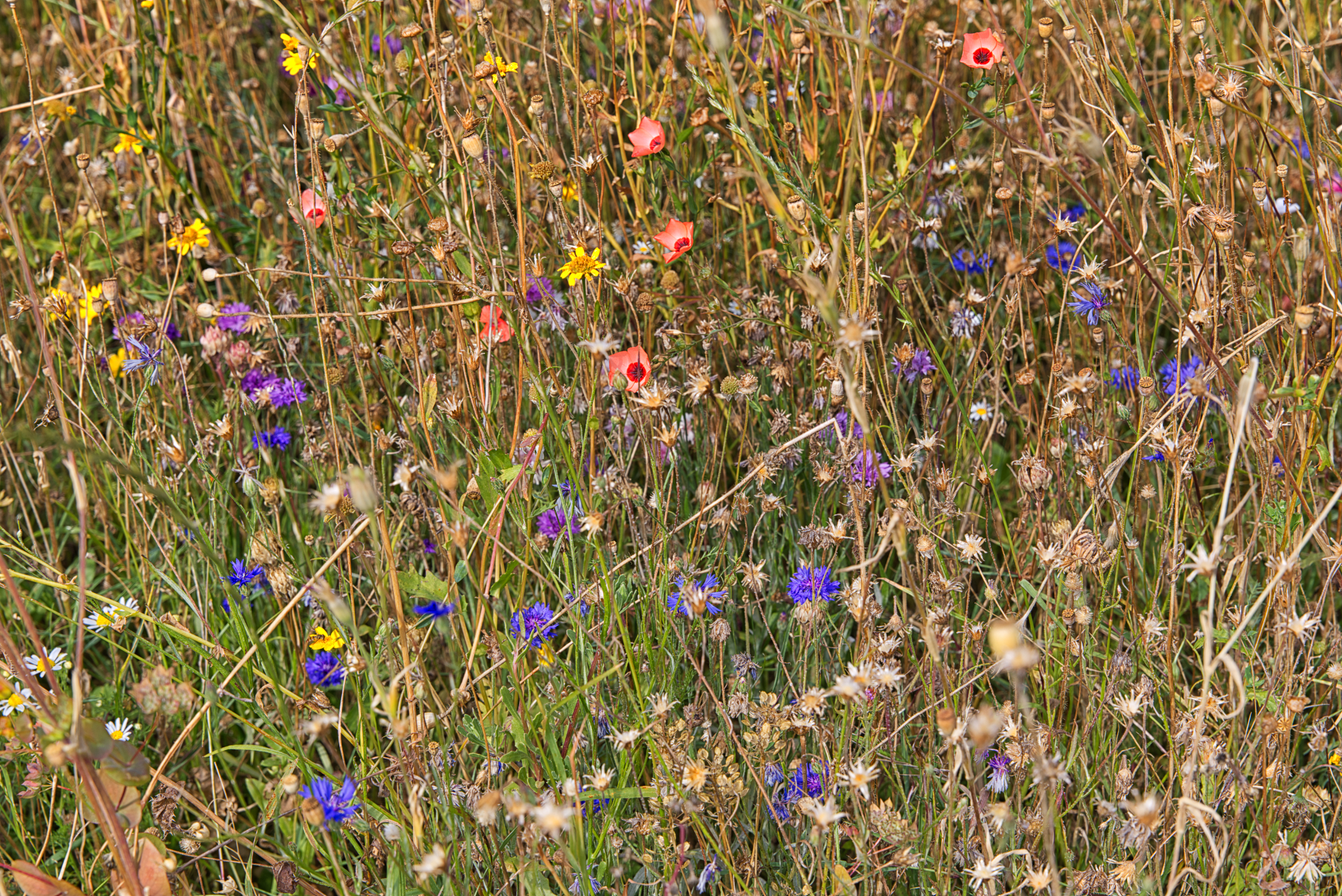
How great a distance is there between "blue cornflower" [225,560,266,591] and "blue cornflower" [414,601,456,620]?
0.82 feet

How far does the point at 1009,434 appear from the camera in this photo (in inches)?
78.5

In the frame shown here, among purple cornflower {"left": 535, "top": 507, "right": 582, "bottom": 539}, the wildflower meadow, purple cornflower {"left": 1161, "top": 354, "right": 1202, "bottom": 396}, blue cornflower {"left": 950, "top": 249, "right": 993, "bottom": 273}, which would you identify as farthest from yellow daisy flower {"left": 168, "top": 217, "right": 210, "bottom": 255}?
purple cornflower {"left": 1161, "top": 354, "right": 1202, "bottom": 396}

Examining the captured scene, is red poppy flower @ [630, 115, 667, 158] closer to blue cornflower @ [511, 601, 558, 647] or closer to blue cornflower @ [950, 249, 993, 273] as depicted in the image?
blue cornflower @ [950, 249, 993, 273]

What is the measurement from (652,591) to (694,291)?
0.68 m

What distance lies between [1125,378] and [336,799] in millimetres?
1298

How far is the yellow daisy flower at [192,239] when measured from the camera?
6.30 ft

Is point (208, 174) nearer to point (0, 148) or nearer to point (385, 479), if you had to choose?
point (0, 148)

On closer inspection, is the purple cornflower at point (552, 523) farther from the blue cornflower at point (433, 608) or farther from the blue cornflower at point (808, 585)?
the blue cornflower at point (808, 585)

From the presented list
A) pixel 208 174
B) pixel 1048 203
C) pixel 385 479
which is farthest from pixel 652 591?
pixel 208 174

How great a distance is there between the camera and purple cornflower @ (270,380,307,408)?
187 centimetres

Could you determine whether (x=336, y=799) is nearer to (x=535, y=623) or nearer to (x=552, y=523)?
(x=535, y=623)

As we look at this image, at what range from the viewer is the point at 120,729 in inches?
62.8

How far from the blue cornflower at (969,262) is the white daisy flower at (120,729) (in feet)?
4.54

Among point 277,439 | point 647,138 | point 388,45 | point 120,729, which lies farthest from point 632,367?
point 388,45
